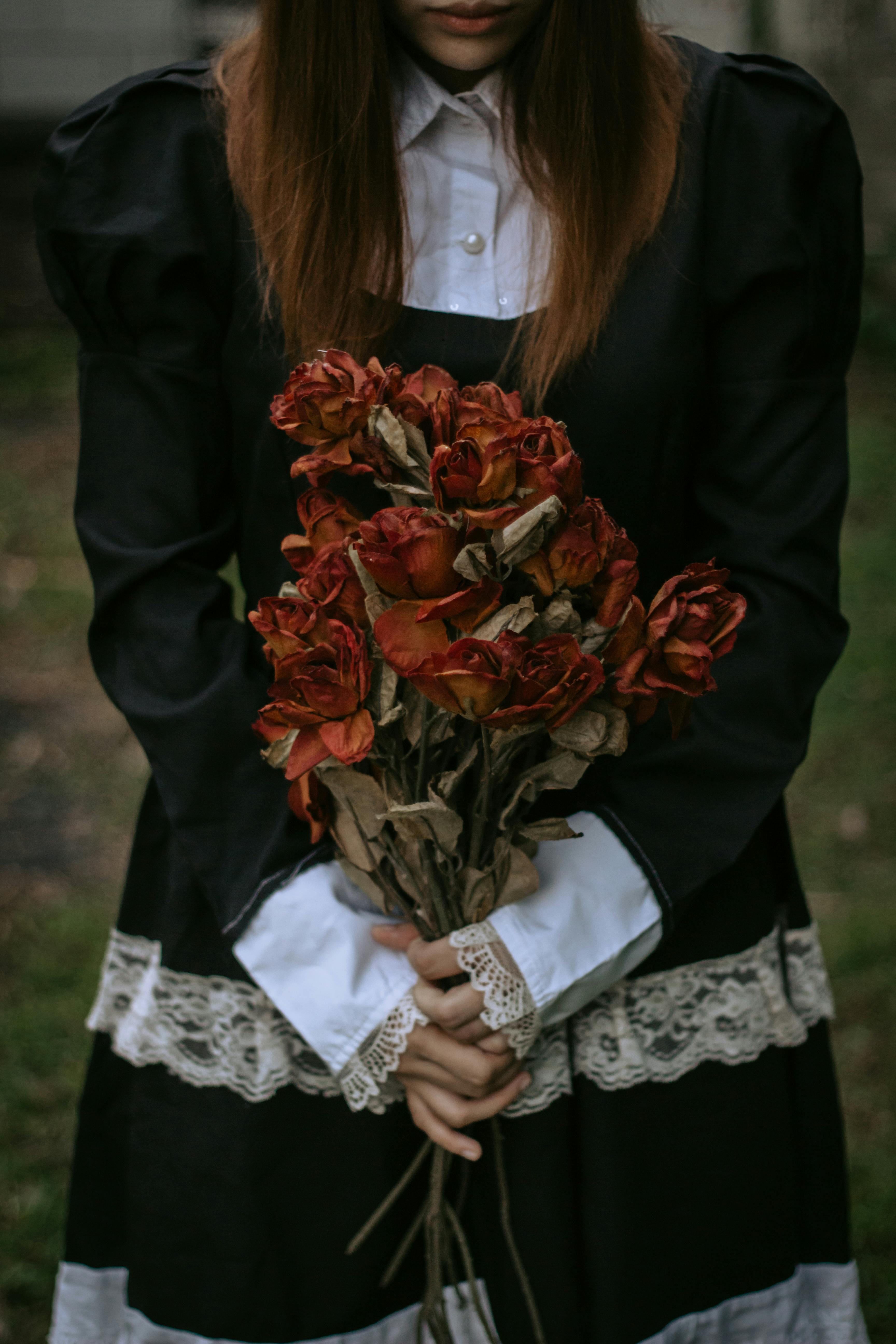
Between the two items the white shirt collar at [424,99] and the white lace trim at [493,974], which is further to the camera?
the white shirt collar at [424,99]

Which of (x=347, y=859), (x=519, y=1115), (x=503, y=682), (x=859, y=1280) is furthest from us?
(x=859, y=1280)

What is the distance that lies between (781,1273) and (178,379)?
42.1 inches

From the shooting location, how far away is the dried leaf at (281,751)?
0.85 m

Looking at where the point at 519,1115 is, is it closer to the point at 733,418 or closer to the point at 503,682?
the point at 503,682

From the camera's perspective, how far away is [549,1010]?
3.34 feet

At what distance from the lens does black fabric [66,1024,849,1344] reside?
1.14 m

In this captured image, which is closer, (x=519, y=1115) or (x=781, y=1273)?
(x=519, y=1115)

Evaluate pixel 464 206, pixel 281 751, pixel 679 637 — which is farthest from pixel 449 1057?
pixel 464 206

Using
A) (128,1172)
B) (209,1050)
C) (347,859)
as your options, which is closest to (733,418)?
(347,859)

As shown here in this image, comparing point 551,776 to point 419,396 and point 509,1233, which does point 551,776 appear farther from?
point 509,1233

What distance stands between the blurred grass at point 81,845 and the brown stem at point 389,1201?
991mm

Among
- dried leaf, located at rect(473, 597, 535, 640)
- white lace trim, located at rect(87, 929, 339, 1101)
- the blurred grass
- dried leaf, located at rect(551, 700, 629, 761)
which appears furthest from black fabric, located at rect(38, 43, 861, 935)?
the blurred grass

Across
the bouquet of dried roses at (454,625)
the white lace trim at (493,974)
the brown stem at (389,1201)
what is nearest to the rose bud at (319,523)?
the bouquet of dried roses at (454,625)

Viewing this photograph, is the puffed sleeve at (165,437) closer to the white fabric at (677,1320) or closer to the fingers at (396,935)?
the fingers at (396,935)
